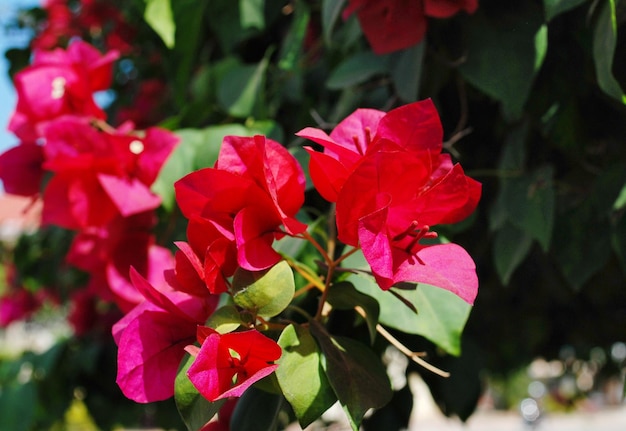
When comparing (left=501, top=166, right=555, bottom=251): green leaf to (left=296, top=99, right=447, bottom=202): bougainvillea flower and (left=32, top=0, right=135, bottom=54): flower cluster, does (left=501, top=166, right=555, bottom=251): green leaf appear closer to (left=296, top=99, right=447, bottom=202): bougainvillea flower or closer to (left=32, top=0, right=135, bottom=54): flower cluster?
(left=296, top=99, right=447, bottom=202): bougainvillea flower

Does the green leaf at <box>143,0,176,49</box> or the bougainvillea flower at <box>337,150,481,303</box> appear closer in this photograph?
the bougainvillea flower at <box>337,150,481,303</box>

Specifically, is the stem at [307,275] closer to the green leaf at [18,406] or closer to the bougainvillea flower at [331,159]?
the bougainvillea flower at [331,159]

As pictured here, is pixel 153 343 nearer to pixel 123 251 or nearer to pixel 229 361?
pixel 229 361

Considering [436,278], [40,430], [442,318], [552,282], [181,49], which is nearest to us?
[436,278]

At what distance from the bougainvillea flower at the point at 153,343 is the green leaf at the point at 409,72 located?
255mm

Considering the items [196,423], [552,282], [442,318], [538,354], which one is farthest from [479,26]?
[538,354]

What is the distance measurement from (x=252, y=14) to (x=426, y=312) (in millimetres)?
356

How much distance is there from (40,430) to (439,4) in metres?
1.22

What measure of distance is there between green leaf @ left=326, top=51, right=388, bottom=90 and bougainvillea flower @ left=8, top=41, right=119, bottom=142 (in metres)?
0.21

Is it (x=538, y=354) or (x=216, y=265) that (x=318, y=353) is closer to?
(x=216, y=265)

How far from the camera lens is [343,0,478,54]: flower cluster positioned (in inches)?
20.5

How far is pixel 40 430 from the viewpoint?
1423mm

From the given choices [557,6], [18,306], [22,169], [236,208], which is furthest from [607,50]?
[18,306]

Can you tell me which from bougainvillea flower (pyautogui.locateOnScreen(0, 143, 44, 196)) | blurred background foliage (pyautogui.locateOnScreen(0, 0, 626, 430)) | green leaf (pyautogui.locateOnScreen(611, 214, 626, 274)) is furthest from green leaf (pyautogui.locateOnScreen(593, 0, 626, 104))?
bougainvillea flower (pyautogui.locateOnScreen(0, 143, 44, 196))
